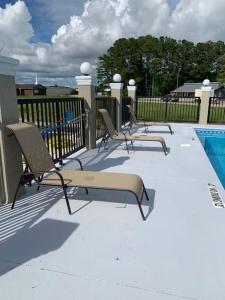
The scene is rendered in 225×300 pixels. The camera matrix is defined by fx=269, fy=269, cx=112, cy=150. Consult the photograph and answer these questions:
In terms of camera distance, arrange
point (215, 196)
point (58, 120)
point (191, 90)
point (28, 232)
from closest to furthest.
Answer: point (28, 232) → point (215, 196) → point (58, 120) → point (191, 90)

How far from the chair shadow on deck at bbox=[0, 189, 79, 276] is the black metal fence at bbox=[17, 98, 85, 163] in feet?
3.99

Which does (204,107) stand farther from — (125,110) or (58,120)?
(58,120)

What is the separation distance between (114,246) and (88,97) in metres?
4.35

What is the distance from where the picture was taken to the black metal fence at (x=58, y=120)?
4.12 meters

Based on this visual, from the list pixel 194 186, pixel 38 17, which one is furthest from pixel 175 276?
pixel 38 17

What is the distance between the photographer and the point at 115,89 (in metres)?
9.51

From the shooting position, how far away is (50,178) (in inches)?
134

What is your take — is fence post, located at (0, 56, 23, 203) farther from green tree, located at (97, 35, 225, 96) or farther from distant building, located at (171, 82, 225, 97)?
green tree, located at (97, 35, 225, 96)

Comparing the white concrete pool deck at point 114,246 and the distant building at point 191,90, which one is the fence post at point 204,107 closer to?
the white concrete pool deck at point 114,246

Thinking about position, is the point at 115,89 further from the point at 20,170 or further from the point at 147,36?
the point at 147,36

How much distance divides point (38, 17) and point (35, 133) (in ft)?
33.4

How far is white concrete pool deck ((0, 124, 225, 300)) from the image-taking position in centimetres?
205

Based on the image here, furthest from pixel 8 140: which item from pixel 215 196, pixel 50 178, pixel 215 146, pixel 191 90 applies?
pixel 191 90

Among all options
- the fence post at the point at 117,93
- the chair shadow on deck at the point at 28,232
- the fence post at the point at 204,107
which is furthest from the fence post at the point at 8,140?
the fence post at the point at 204,107
